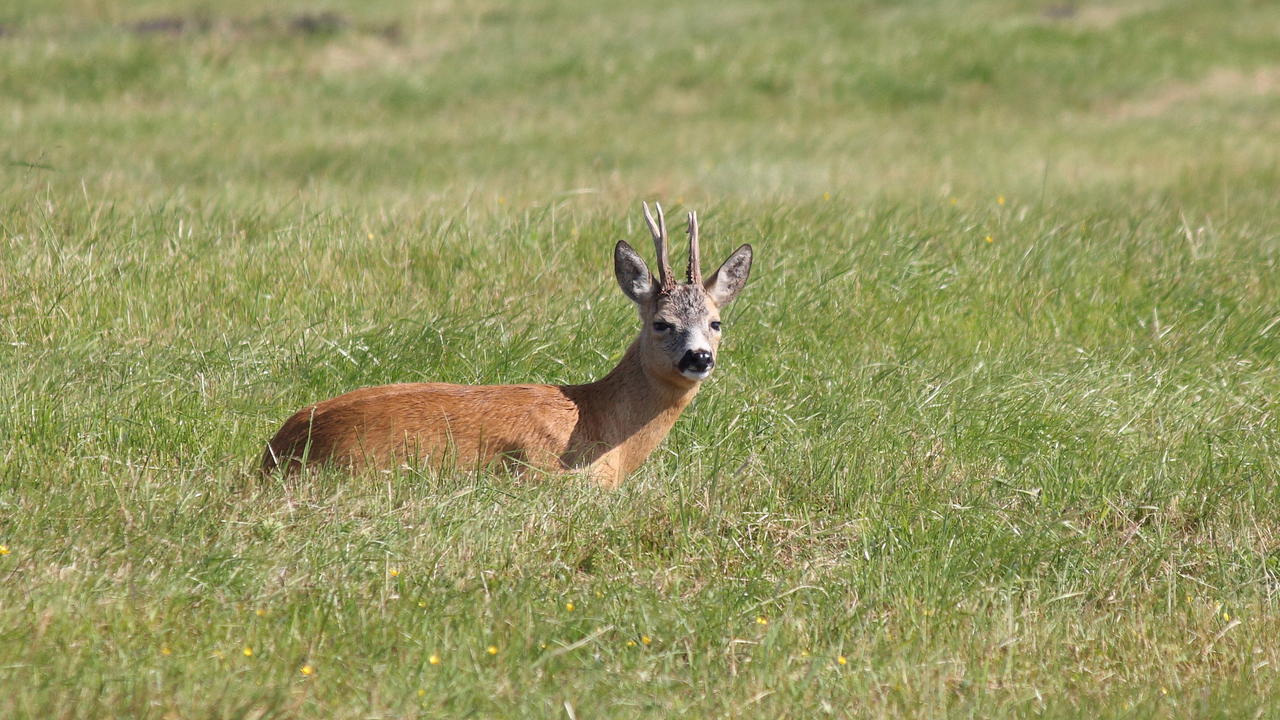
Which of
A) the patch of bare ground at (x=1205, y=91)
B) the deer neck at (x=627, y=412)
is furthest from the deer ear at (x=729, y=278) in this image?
the patch of bare ground at (x=1205, y=91)

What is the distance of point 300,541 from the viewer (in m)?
4.57

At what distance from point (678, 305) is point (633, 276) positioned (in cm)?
28

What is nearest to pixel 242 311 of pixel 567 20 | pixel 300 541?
pixel 300 541

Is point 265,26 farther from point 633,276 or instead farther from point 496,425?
point 496,425

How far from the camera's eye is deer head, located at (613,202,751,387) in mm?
5574

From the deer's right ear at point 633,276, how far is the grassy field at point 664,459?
64 centimetres

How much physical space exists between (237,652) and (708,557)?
164cm

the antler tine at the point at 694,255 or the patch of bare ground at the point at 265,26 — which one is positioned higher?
the antler tine at the point at 694,255

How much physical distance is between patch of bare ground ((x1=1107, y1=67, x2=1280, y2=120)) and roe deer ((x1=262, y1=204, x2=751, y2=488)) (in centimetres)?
1391

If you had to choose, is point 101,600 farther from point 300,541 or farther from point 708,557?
point 708,557

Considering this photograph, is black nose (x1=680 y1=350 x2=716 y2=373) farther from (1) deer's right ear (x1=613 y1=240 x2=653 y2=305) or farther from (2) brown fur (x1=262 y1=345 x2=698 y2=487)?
(1) deer's right ear (x1=613 y1=240 x2=653 y2=305)

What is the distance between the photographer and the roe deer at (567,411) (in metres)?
5.34

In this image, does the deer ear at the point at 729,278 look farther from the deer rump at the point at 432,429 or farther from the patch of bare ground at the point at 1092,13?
the patch of bare ground at the point at 1092,13

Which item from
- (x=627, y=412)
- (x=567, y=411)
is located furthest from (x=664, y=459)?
(x=567, y=411)
